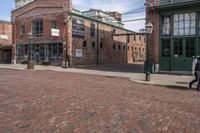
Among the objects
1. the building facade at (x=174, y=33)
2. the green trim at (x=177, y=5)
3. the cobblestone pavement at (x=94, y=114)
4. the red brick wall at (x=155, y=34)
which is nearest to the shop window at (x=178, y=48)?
the building facade at (x=174, y=33)

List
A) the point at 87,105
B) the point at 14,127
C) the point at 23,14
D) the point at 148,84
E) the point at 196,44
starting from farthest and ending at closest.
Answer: the point at 23,14, the point at 196,44, the point at 148,84, the point at 87,105, the point at 14,127

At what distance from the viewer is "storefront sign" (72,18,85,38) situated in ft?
103

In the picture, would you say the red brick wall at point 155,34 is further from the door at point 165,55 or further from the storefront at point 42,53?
the storefront at point 42,53

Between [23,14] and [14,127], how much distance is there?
3319 centimetres

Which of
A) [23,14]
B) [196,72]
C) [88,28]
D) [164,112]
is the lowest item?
[164,112]

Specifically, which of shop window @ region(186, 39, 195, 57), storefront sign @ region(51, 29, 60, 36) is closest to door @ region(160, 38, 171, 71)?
shop window @ region(186, 39, 195, 57)

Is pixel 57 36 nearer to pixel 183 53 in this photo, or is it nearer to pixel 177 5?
pixel 177 5

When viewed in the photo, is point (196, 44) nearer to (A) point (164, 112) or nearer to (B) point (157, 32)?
(B) point (157, 32)

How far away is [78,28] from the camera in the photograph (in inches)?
1268

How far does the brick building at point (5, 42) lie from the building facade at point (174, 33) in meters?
26.7

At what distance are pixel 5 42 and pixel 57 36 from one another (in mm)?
19694

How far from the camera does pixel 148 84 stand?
14656 mm

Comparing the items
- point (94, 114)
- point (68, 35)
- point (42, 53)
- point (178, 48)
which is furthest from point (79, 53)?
point (94, 114)

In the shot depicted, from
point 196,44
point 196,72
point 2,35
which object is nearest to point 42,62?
point 2,35
